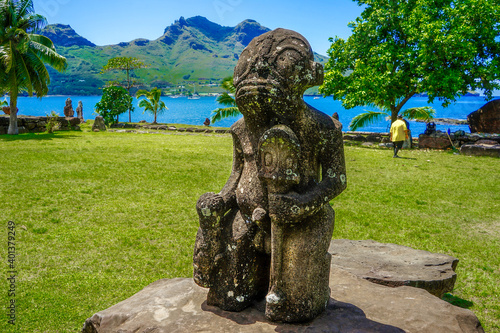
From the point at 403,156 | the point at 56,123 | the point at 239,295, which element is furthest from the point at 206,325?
the point at 56,123

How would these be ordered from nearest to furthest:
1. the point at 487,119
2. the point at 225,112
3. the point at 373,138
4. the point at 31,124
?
the point at 487,119
the point at 31,124
the point at 373,138
the point at 225,112

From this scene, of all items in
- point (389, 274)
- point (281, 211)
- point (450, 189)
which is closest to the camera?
point (281, 211)

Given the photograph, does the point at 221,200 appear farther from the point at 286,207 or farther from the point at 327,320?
the point at 327,320

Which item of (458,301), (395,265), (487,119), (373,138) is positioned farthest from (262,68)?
(487,119)

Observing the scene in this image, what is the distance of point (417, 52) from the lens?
58.6 feet

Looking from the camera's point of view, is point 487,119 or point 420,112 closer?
point 487,119

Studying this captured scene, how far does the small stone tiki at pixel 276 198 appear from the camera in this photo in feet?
8.82

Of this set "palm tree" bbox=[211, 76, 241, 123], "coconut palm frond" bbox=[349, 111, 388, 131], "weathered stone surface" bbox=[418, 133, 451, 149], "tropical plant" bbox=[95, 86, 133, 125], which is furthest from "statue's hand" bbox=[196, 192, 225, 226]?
"tropical plant" bbox=[95, 86, 133, 125]

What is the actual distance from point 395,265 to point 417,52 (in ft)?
52.1

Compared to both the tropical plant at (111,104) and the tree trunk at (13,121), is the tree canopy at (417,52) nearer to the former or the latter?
the tropical plant at (111,104)

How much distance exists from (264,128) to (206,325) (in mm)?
1605

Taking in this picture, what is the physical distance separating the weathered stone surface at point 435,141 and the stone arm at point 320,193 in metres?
17.5

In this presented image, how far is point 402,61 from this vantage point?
18.4 metres

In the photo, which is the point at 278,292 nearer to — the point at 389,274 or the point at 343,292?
the point at 343,292
